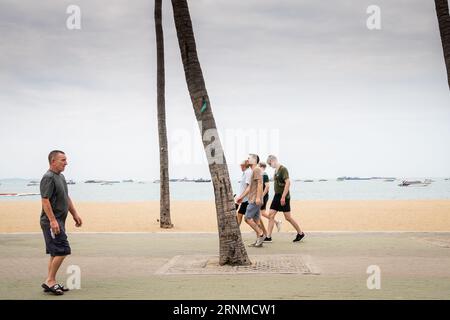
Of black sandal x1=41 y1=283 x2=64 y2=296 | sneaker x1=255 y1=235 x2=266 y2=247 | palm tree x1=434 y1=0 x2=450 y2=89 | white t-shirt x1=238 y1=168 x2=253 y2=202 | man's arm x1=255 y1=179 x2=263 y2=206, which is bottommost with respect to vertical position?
sneaker x1=255 y1=235 x2=266 y2=247

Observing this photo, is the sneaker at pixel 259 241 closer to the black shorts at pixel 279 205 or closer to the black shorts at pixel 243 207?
the black shorts at pixel 279 205

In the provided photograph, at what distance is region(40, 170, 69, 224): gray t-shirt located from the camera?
783 centimetres

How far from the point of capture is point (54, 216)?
7.85 metres

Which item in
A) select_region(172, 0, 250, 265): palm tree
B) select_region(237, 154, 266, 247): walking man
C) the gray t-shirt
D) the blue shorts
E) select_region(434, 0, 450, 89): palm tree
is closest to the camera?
the gray t-shirt

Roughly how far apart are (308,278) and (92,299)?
10.8 feet

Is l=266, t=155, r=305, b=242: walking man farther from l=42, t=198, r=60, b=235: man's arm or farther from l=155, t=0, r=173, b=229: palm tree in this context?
l=42, t=198, r=60, b=235: man's arm

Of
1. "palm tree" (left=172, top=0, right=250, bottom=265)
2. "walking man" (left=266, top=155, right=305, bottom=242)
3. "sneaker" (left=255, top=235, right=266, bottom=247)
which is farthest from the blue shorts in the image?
"palm tree" (left=172, top=0, right=250, bottom=265)

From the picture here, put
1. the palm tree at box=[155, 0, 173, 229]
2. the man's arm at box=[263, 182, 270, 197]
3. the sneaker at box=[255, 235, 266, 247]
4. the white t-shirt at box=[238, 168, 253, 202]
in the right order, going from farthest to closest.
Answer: the palm tree at box=[155, 0, 173, 229]
the man's arm at box=[263, 182, 270, 197]
the white t-shirt at box=[238, 168, 253, 202]
the sneaker at box=[255, 235, 266, 247]

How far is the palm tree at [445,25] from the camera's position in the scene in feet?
43.7

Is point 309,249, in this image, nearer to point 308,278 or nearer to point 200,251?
point 200,251

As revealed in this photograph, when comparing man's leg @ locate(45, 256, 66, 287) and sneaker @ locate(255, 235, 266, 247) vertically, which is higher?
man's leg @ locate(45, 256, 66, 287)

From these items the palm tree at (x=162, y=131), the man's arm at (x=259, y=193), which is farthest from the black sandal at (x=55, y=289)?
the palm tree at (x=162, y=131)
